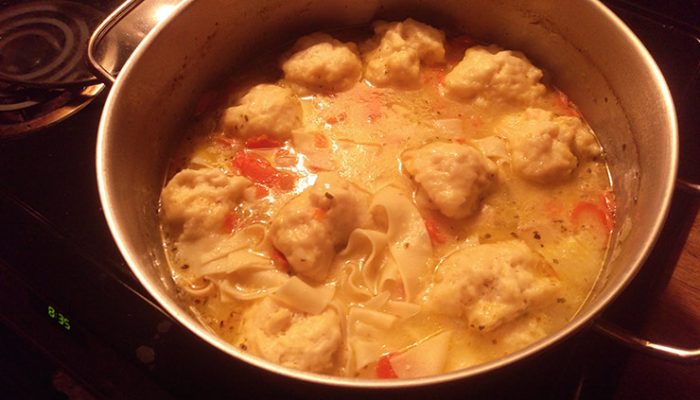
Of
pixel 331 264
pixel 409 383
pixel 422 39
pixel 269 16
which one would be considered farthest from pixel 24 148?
pixel 409 383

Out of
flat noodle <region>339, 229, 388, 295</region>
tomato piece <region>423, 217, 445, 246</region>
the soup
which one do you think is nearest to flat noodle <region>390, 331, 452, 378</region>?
the soup

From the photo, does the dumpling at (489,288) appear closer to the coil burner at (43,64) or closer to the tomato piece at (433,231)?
the tomato piece at (433,231)

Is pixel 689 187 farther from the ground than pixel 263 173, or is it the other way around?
pixel 689 187

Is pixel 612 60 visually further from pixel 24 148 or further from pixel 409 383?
pixel 24 148

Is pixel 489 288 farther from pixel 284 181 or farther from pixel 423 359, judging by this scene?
pixel 284 181

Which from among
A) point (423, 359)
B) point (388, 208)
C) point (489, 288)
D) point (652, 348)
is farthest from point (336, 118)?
point (652, 348)
